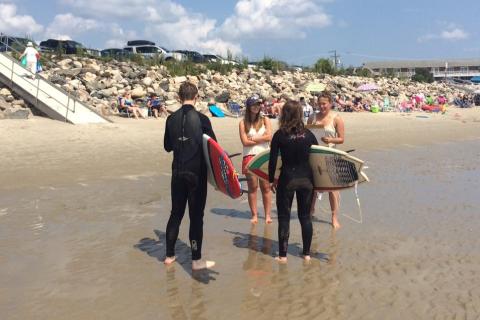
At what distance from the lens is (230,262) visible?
5.36 meters

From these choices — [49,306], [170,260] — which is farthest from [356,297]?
[49,306]

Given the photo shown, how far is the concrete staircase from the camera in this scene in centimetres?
1603

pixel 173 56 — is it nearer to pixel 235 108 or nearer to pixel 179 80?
pixel 179 80

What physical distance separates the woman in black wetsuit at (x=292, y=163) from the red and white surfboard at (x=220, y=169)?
1.59 feet

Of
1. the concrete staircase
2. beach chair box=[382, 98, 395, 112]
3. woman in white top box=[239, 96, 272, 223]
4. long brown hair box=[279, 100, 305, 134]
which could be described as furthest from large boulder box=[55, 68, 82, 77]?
long brown hair box=[279, 100, 305, 134]

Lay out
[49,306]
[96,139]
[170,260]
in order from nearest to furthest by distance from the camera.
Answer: [49,306]
[170,260]
[96,139]

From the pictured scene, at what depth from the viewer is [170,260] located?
525cm

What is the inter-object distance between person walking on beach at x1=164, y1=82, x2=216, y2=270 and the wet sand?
55cm

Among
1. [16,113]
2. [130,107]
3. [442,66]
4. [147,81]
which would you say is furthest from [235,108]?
[442,66]

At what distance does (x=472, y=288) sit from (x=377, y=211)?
314 centimetres

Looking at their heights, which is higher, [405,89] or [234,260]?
[405,89]

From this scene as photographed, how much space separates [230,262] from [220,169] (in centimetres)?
110

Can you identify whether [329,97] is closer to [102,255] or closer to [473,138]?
[102,255]

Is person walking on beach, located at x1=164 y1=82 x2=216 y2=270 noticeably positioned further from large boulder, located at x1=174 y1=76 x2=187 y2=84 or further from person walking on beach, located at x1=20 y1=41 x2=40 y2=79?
large boulder, located at x1=174 y1=76 x2=187 y2=84
